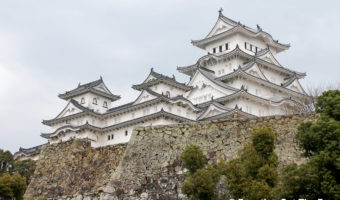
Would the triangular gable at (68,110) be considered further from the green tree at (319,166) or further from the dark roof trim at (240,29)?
the green tree at (319,166)

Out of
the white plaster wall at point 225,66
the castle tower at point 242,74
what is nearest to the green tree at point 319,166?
the castle tower at point 242,74

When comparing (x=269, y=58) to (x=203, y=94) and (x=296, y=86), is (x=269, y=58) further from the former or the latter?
(x=203, y=94)

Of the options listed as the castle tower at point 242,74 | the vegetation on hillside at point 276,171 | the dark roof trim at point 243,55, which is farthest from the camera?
the dark roof trim at point 243,55

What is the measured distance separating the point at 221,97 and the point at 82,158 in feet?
99.1

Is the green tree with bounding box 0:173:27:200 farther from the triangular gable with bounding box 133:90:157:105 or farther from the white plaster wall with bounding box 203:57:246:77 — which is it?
the white plaster wall with bounding box 203:57:246:77

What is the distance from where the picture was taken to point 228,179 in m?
14.3

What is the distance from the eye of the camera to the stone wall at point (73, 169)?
60.8ft

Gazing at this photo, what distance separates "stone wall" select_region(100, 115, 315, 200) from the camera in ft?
52.3

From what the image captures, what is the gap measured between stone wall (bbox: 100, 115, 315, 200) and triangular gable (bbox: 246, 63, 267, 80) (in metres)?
34.5

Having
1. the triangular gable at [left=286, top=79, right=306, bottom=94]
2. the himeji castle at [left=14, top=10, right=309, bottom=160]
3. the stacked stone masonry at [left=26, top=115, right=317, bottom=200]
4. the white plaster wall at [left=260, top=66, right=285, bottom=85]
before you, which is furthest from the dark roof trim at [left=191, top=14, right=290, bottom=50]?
the stacked stone masonry at [left=26, top=115, right=317, bottom=200]

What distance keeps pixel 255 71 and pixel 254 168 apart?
38290mm

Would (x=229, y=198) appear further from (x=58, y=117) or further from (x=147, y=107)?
(x=58, y=117)

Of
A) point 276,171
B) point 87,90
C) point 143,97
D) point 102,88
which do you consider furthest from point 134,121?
point 276,171

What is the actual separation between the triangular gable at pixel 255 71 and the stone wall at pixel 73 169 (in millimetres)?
32218
